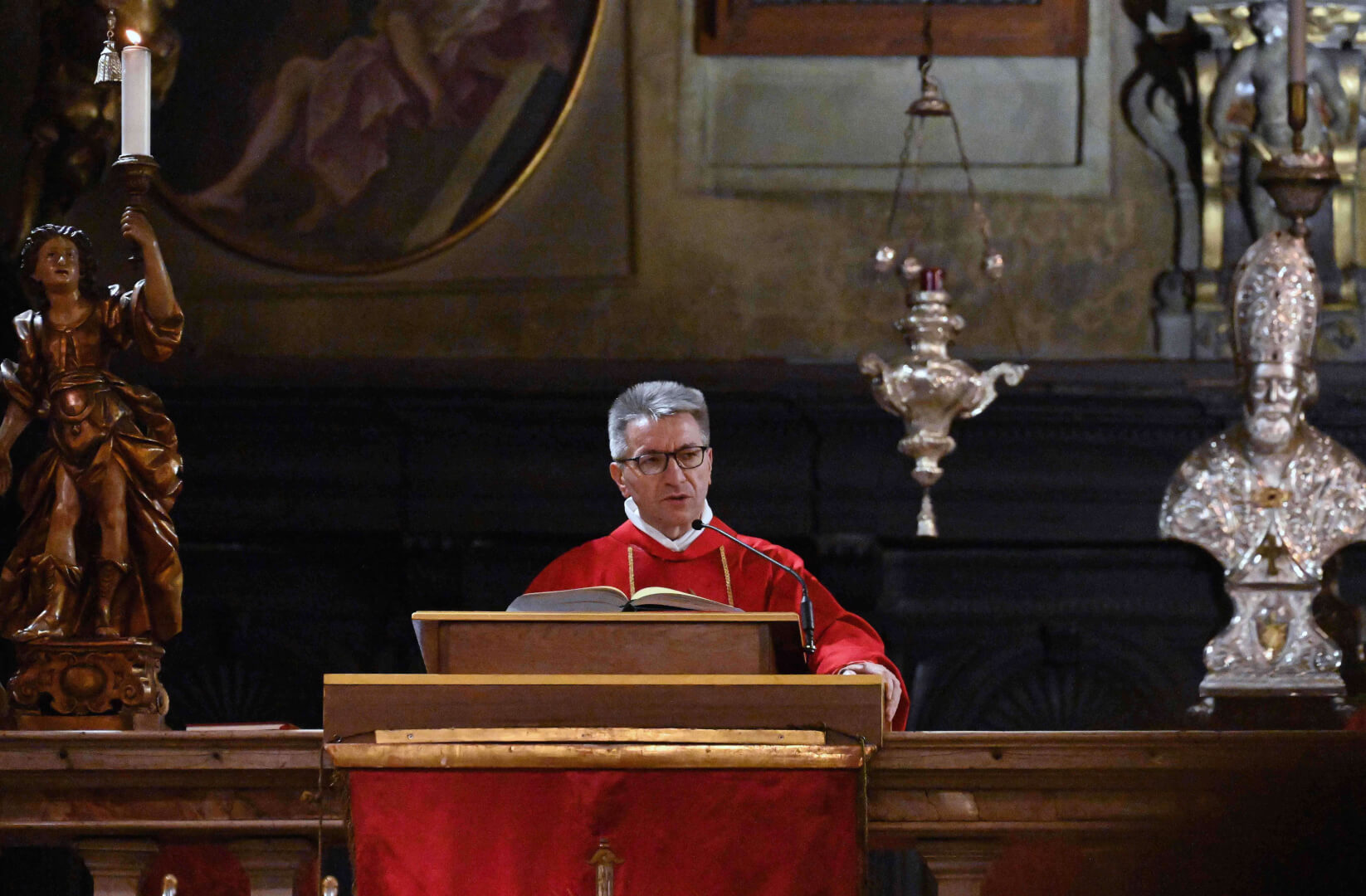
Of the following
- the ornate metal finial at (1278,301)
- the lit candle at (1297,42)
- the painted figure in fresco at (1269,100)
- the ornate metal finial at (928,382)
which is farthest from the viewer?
the painted figure in fresco at (1269,100)

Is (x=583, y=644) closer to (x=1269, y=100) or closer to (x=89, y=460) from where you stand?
(x=89, y=460)

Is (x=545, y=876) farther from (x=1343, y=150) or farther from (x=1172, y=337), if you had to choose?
(x=1343, y=150)

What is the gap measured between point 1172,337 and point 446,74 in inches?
101

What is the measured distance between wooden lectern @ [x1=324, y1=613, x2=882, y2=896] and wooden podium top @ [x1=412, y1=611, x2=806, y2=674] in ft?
0.07

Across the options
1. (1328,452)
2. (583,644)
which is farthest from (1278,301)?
(583,644)

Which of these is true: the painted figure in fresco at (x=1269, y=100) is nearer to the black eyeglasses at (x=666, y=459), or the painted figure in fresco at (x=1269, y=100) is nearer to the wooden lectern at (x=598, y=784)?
the black eyeglasses at (x=666, y=459)

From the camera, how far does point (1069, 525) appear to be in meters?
6.39

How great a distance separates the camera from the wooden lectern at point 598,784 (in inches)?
105

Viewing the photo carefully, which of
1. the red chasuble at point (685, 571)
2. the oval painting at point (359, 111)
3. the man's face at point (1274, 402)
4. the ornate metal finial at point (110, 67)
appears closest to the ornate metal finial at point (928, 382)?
the man's face at point (1274, 402)

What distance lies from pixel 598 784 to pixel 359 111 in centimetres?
429

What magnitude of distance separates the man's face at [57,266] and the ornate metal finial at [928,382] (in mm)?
2423

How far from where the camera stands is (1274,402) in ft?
15.0

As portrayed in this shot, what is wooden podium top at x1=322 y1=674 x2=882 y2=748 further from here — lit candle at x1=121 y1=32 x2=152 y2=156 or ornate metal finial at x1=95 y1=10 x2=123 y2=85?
ornate metal finial at x1=95 y1=10 x2=123 y2=85

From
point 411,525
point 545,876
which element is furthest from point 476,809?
point 411,525
